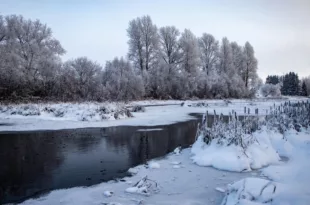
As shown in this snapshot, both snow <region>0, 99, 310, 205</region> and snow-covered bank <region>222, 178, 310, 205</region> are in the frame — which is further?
snow <region>0, 99, 310, 205</region>

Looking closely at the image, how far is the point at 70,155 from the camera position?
27.0ft

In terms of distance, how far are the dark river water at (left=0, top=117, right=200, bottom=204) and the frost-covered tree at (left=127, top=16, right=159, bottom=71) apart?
98.4ft

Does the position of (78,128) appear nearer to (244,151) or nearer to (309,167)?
(244,151)

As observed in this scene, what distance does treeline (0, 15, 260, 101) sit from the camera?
91.0 ft

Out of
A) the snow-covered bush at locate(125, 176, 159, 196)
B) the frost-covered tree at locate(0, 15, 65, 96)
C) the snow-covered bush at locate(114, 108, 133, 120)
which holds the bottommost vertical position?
the snow-covered bush at locate(125, 176, 159, 196)

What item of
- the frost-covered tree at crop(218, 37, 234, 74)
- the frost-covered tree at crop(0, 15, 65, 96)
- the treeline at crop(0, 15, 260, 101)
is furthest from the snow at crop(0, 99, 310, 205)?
the frost-covered tree at crop(218, 37, 234, 74)

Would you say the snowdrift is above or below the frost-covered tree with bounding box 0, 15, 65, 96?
below

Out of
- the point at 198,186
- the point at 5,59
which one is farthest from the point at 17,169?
the point at 5,59

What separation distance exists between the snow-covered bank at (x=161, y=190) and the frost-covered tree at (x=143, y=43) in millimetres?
36138

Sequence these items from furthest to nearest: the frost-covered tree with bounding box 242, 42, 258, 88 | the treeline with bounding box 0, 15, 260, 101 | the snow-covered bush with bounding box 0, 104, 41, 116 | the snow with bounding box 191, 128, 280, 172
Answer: the frost-covered tree with bounding box 242, 42, 258, 88, the treeline with bounding box 0, 15, 260, 101, the snow-covered bush with bounding box 0, 104, 41, 116, the snow with bounding box 191, 128, 280, 172

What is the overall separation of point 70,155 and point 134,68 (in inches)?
1336

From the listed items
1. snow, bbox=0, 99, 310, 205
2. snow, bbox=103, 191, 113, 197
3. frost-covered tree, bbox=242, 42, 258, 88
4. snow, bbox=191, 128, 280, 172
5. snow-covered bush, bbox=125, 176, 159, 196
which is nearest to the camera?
snow, bbox=0, 99, 310, 205

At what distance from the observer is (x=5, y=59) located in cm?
2694

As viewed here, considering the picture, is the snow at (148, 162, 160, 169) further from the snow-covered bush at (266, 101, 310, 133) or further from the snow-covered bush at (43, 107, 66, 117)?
the snow-covered bush at (43, 107, 66, 117)
